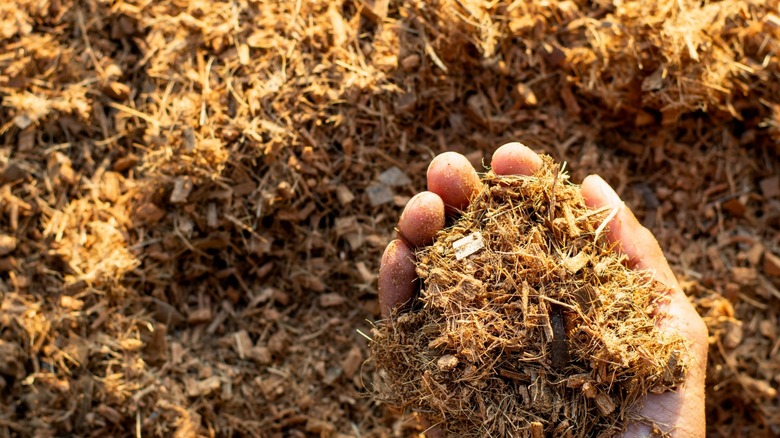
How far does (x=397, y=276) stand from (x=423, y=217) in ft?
0.74

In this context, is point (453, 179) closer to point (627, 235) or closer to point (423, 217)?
A: point (423, 217)

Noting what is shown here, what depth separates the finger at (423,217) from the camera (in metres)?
2.35

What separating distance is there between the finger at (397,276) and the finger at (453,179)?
0.24 meters

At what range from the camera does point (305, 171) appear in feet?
9.87

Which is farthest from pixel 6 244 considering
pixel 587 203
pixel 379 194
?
pixel 587 203

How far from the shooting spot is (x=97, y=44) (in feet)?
10.7

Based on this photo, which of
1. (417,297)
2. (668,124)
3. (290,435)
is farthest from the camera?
(668,124)

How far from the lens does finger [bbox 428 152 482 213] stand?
238 cm

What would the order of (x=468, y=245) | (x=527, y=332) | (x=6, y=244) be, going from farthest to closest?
(x=6, y=244)
(x=468, y=245)
(x=527, y=332)

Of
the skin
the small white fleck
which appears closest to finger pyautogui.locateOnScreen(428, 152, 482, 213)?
the skin

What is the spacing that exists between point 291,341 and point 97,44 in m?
1.68

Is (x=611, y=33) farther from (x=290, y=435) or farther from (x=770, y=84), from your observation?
(x=290, y=435)

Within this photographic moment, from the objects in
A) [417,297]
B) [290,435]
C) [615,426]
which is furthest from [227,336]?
[615,426]

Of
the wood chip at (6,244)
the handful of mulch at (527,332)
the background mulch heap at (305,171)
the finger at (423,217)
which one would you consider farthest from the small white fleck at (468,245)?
the wood chip at (6,244)
